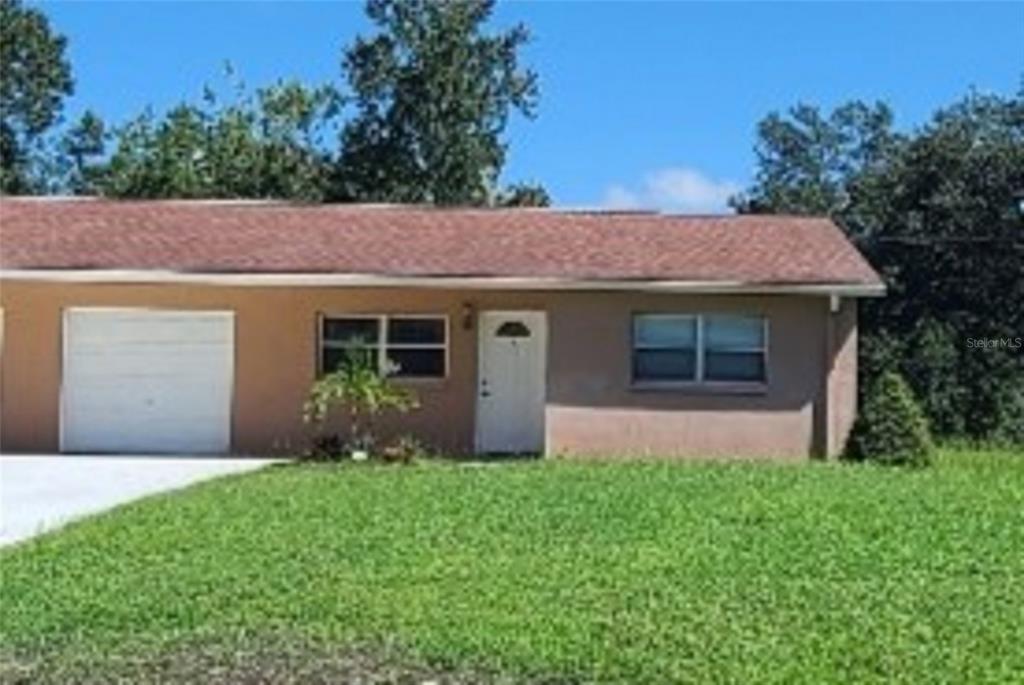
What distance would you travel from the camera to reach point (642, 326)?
2528 cm

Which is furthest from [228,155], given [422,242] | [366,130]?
[422,242]

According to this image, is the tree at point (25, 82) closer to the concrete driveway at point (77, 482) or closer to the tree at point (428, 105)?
the tree at point (428, 105)

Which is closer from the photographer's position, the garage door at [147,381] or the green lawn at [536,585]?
the green lawn at [536,585]

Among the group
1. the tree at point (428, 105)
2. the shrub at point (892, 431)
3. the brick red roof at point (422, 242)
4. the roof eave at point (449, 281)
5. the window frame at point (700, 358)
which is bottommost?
the shrub at point (892, 431)

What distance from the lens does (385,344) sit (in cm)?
2577

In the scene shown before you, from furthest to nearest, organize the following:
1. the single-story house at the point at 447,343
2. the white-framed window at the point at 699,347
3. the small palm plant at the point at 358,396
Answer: the white-framed window at the point at 699,347, the single-story house at the point at 447,343, the small palm plant at the point at 358,396

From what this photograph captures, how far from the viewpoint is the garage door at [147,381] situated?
2558 cm

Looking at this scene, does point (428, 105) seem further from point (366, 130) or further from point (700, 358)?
point (700, 358)

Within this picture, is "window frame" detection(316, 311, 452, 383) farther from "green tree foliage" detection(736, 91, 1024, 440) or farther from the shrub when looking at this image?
"green tree foliage" detection(736, 91, 1024, 440)

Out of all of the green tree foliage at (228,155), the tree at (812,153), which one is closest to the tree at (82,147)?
the green tree foliage at (228,155)

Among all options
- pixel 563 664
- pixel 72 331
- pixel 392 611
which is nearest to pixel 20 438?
pixel 72 331

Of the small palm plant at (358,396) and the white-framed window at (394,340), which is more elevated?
the white-framed window at (394,340)

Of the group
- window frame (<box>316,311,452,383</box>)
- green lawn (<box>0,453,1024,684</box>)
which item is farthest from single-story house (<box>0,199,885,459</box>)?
green lawn (<box>0,453,1024,684</box>)

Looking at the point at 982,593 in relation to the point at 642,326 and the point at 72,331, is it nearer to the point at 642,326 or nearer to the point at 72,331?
the point at 642,326
